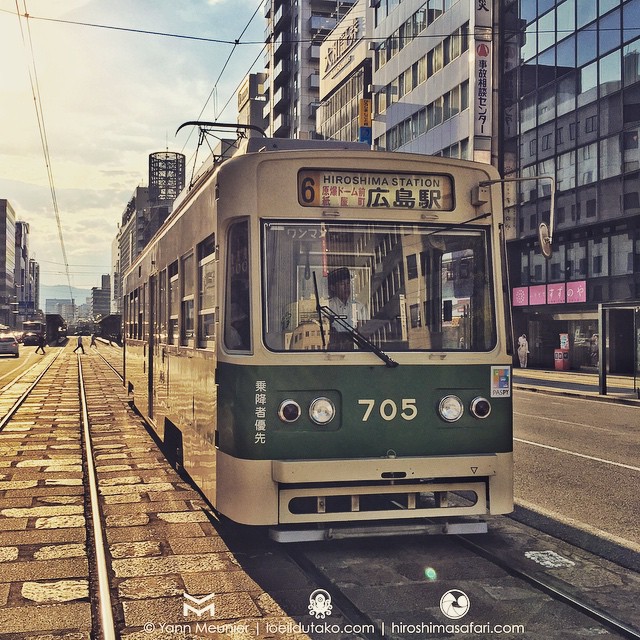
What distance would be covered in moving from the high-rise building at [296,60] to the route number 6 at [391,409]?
203 feet

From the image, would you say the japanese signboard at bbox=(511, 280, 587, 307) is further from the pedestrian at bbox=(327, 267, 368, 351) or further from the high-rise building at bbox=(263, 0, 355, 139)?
the high-rise building at bbox=(263, 0, 355, 139)

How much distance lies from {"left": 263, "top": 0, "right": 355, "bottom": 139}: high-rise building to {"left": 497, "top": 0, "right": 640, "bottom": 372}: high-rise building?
34398mm

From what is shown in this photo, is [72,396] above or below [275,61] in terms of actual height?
below

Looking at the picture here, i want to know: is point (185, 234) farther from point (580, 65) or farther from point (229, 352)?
point (580, 65)

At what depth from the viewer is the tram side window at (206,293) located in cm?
598

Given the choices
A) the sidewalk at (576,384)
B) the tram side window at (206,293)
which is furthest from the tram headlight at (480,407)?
the sidewalk at (576,384)

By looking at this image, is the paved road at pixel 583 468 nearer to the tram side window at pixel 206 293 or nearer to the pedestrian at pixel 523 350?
the tram side window at pixel 206 293

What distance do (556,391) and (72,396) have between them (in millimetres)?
12749

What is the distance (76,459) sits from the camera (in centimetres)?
992

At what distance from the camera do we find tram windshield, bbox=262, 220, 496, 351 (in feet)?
17.8

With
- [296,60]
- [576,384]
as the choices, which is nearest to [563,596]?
[576,384]

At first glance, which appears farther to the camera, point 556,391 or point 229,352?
point 556,391

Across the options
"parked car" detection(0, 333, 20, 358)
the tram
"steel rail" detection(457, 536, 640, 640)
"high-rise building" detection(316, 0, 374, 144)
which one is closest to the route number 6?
the tram

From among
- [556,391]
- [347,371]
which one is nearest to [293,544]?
[347,371]
